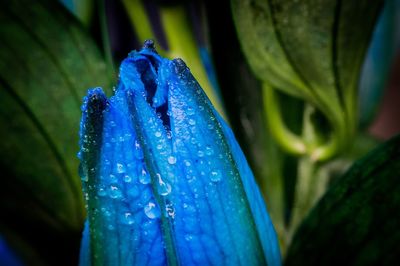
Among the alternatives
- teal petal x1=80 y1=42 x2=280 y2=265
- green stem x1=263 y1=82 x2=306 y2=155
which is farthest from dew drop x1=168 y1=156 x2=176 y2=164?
green stem x1=263 y1=82 x2=306 y2=155

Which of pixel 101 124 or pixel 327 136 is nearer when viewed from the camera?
pixel 101 124

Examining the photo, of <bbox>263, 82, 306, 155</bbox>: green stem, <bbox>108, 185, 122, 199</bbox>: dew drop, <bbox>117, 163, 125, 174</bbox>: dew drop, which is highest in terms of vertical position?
<bbox>263, 82, 306, 155</bbox>: green stem

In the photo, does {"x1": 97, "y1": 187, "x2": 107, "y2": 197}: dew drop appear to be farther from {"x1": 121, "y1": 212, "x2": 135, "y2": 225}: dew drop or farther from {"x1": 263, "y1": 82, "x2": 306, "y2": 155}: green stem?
{"x1": 263, "y1": 82, "x2": 306, "y2": 155}: green stem

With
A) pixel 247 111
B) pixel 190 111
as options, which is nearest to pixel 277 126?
pixel 247 111

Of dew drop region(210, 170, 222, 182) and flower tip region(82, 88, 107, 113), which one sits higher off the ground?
flower tip region(82, 88, 107, 113)

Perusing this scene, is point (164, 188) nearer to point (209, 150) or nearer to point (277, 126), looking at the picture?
point (209, 150)

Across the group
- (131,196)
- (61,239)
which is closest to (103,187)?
(131,196)

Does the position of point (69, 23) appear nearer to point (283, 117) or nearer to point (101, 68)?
point (101, 68)
